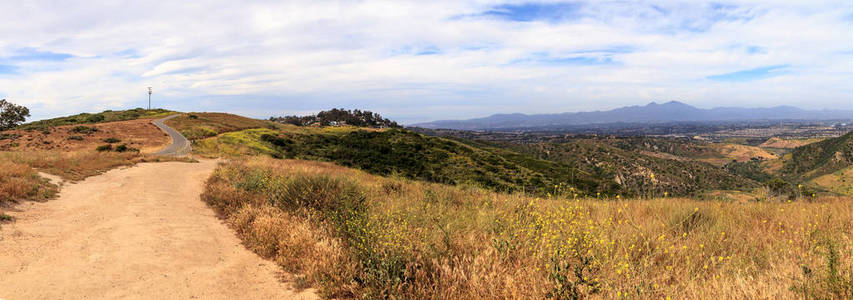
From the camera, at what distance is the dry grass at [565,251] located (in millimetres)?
3627

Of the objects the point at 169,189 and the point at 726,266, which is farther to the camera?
the point at 169,189

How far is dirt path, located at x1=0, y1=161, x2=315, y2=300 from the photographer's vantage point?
15.7ft

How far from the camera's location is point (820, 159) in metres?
124

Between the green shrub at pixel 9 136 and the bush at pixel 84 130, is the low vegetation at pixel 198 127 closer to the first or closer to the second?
the bush at pixel 84 130

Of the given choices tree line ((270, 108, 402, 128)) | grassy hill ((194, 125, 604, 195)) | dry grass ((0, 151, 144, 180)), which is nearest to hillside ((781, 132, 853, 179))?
grassy hill ((194, 125, 604, 195))

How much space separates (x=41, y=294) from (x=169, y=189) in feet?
28.9

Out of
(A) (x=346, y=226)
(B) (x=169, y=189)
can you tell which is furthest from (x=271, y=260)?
(B) (x=169, y=189)

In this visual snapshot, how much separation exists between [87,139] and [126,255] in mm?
41555

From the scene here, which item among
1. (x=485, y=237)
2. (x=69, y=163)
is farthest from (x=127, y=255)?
(x=69, y=163)

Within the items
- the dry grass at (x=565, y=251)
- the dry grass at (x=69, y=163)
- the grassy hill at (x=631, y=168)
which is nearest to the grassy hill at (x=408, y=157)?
the grassy hill at (x=631, y=168)

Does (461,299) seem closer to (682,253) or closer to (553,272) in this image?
(553,272)

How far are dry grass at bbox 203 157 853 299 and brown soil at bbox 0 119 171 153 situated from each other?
117 feet

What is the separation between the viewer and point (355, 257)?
193 inches

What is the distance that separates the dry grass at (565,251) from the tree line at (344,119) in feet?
329
